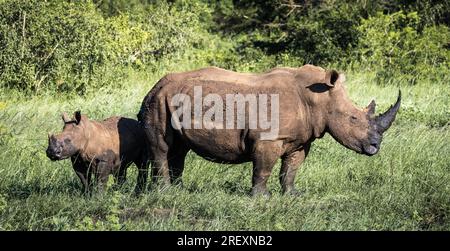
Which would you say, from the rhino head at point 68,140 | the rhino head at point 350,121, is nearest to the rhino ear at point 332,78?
the rhino head at point 350,121

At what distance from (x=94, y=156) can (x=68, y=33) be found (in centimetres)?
649

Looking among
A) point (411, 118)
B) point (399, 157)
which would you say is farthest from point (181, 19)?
point (399, 157)

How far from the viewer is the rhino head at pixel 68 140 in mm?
9172

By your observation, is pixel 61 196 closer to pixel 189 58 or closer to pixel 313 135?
pixel 313 135

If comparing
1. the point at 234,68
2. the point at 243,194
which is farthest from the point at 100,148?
the point at 234,68

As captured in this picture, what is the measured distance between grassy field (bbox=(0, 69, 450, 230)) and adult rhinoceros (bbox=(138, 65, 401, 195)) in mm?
393

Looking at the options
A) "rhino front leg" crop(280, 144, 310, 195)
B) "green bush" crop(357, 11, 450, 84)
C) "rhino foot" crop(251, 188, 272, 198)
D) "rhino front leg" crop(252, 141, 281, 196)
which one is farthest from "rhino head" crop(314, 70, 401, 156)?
"green bush" crop(357, 11, 450, 84)

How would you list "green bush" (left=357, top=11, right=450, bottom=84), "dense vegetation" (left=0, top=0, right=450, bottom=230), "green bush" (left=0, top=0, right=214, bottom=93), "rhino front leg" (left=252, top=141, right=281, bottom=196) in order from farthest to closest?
"green bush" (left=357, top=11, right=450, bottom=84), "green bush" (left=0, top=0, right=214, bottom=93), "rhino front leg" (left=252, top=141, right=281, bottom=196), "dense vegetation" (left=0, top=0, right=450, bottom=230)

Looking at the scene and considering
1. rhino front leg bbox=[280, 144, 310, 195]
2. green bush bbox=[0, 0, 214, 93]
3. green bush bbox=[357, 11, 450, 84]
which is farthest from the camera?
green bush bbox=[357, 11, 450, 84]

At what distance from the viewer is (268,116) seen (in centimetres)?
902

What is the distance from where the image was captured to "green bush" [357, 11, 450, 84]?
1697 cm

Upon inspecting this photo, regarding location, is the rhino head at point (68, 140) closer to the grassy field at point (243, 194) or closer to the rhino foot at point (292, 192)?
the grassy field at point (243, 194)

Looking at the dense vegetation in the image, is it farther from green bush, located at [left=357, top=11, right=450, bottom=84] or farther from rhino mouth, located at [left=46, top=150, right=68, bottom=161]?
rhino mouth, located at [left=46, top=150, right=68, bottom=161]

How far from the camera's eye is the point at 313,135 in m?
9.31
